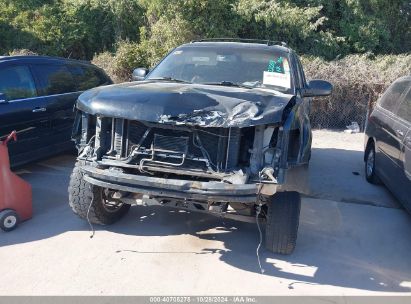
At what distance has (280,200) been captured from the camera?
3953mm

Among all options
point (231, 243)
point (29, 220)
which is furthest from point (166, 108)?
point (29, 220)

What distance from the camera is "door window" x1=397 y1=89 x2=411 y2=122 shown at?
529 centimetres

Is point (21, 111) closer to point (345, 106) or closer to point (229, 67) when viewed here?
point (229, 67)

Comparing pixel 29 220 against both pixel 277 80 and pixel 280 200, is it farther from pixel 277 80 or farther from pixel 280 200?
pixel 277 80

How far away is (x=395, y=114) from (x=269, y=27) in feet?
23.2

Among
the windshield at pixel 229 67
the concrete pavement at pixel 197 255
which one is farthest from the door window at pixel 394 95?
the windshield at pixel 229 67

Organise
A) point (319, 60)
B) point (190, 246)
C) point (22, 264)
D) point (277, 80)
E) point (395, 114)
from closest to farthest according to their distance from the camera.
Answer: point (22, 264)
point (190, 246)
point (277, 80)
point (395, 114)
point (319, 60)

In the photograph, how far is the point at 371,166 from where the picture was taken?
6.71 m

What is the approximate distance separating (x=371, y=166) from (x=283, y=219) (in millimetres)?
3328

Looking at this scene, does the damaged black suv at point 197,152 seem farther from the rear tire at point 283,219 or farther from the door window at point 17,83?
the door window at point 17,83

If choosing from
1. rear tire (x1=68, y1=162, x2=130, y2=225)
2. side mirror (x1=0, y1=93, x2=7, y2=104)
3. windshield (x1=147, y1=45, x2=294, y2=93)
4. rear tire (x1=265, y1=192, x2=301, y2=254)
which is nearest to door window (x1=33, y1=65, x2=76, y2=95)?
side mirror (x1=0, y1=93, x2=7, y2=104)

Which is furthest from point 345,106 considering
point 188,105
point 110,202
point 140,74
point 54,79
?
point 188,105

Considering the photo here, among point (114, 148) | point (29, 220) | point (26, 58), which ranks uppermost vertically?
point (26, 58)

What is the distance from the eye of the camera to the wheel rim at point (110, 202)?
448cm
